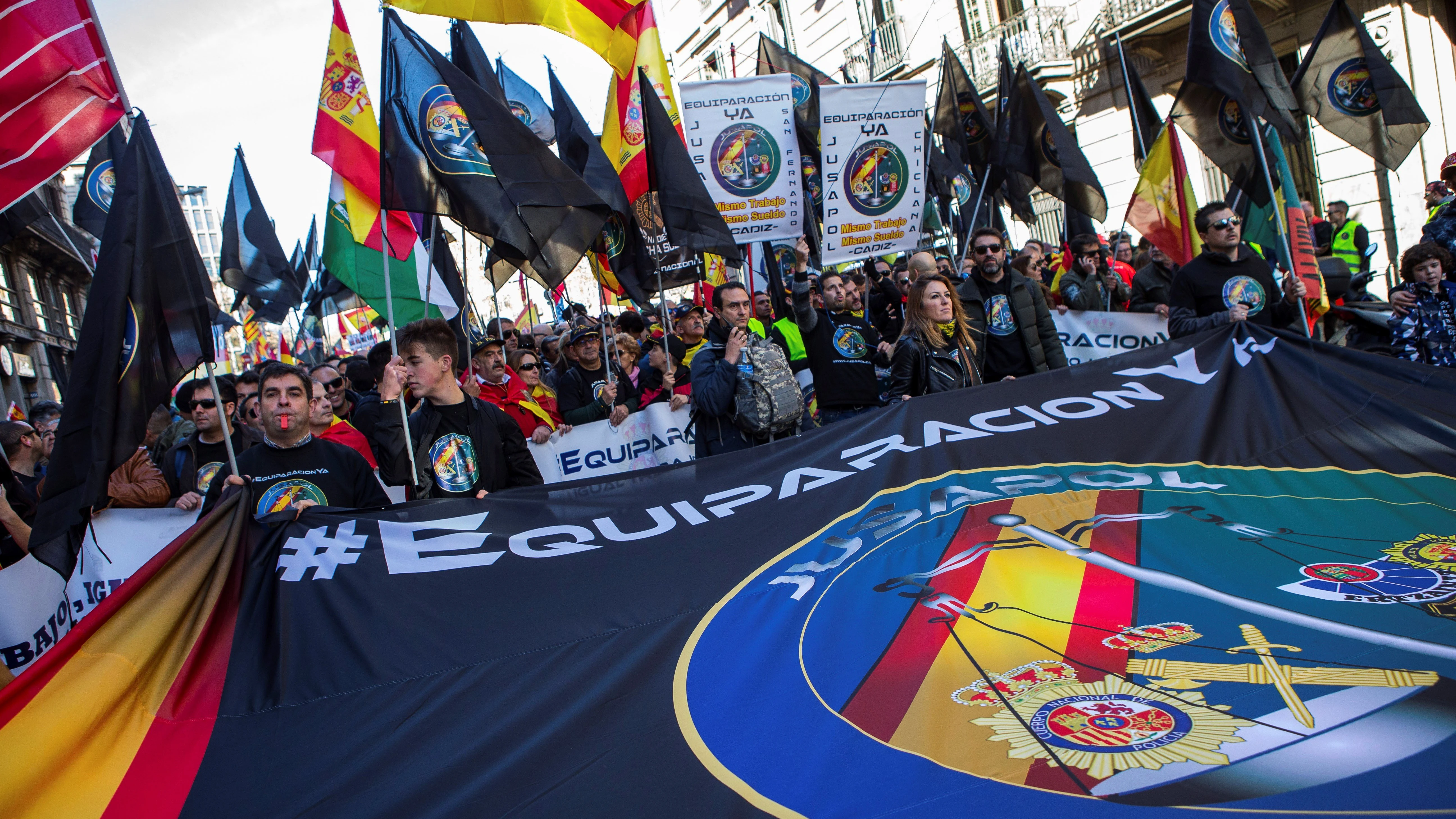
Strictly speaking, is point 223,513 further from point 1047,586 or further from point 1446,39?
point 1446,39

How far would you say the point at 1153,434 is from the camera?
4.15 m

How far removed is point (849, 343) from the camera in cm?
557

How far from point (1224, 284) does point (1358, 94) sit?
320 cm

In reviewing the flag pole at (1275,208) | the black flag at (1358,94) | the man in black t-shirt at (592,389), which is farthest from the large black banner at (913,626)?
the black flag at (1358,94)

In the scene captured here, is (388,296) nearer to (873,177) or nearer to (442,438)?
Answer: (442,438)

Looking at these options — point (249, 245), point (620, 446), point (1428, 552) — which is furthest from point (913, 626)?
point (249, 245)

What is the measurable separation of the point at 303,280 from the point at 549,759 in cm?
1695

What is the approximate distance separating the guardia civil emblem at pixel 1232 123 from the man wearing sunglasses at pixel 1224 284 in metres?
1.59

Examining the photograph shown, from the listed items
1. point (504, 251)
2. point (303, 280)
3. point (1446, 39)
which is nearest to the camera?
point (504, 251)

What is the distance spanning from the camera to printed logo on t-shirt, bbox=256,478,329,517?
376 centimetres

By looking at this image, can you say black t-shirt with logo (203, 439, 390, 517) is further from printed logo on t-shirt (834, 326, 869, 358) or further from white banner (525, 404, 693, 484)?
printed logo on t-shirt (834, 326, 869, 358)

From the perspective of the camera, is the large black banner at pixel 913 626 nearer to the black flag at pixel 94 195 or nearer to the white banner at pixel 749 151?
the white banner at pixel 749 151

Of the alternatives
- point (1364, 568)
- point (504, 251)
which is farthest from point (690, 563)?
point (504, 251)

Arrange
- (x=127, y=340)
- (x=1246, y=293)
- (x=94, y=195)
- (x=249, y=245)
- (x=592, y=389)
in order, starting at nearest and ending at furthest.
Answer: (x=127, y=340)
(x=1246, y=293)
(x=592, y=389)
(x=94, y=195)
(x=249, y=245)
